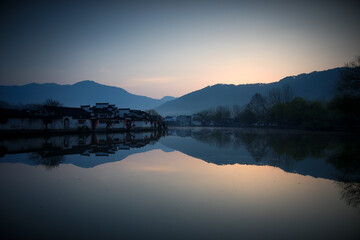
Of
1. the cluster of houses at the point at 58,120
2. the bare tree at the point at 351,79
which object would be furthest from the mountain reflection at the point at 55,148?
the bare tree at the point at 351,79

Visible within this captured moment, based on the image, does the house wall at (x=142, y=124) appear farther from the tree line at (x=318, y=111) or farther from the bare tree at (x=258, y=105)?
the bare tree at (x=258, y=105)

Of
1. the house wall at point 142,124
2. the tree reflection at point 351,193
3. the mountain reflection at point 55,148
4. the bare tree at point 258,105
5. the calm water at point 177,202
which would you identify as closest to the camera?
the calm water at point 177,202

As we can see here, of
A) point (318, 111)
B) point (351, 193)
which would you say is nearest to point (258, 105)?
point (318, 111)

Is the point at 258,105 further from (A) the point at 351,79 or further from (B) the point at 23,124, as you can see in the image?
(B) the point at 23,124

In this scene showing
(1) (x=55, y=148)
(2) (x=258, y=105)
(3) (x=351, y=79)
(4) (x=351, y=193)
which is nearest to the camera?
(4) (x=351, y=193)

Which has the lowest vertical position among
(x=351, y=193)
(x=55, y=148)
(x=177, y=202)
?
(x=351, y=193)

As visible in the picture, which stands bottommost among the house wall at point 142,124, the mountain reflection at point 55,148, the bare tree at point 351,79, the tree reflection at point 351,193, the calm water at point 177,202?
the tree reflection at point 351,193

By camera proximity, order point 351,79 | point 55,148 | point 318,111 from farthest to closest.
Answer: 1. point 318,111
2. point 351,79
3. point 55,148

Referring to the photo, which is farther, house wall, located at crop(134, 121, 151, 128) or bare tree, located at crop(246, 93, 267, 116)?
bare tree, located at crop(246, 93, 267, 116)

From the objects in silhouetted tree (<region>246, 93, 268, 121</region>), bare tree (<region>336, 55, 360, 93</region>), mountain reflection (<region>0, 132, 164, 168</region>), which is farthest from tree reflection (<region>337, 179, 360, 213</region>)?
silhouetted tree (<region>246, 93, 268, 121</region>)

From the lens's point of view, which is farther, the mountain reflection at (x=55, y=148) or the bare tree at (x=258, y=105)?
the bare tree at (x=258, y=105)

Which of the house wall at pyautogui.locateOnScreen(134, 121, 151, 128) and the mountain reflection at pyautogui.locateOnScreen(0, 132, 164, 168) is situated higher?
the house wall at pyautogui.locateOnScreen(134, 121, 151, 128)

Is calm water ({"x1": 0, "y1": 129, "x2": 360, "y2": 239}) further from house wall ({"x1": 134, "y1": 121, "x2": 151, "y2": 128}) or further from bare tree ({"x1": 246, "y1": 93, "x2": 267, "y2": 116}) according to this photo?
bare tree ({"x1": 246, "y1": 93, "x2": 267, "y2": 116})

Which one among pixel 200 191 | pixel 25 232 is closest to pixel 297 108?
pixel 200 191
